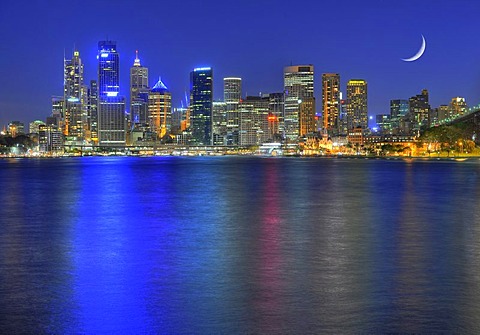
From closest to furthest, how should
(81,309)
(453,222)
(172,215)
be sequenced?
(81,309)
(453,222)
(172,215)

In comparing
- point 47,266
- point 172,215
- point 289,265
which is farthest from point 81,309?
point 172,215

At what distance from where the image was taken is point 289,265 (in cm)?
1853

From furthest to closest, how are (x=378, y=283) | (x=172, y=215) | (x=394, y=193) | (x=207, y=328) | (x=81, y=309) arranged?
(x=394, y=193), (x=172, y=215), (x=378, y=283), (x=81, y=309), (x=207, y=328)

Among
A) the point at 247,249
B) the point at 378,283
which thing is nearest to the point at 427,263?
the point at 378,283

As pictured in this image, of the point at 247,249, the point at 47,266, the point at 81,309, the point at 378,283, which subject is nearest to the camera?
the point at 81,309

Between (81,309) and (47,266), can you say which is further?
(47,266)

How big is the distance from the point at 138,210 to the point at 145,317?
2517cm

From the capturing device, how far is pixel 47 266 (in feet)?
60.6

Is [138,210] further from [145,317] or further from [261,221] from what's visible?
[145,317]

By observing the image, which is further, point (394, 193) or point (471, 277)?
point (394, 193)

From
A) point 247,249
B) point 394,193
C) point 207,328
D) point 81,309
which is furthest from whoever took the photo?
point 394,193

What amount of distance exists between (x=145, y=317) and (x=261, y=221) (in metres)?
18.3

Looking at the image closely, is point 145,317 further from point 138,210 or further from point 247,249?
point 138,210

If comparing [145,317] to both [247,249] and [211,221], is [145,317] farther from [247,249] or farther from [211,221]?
[211,221]
